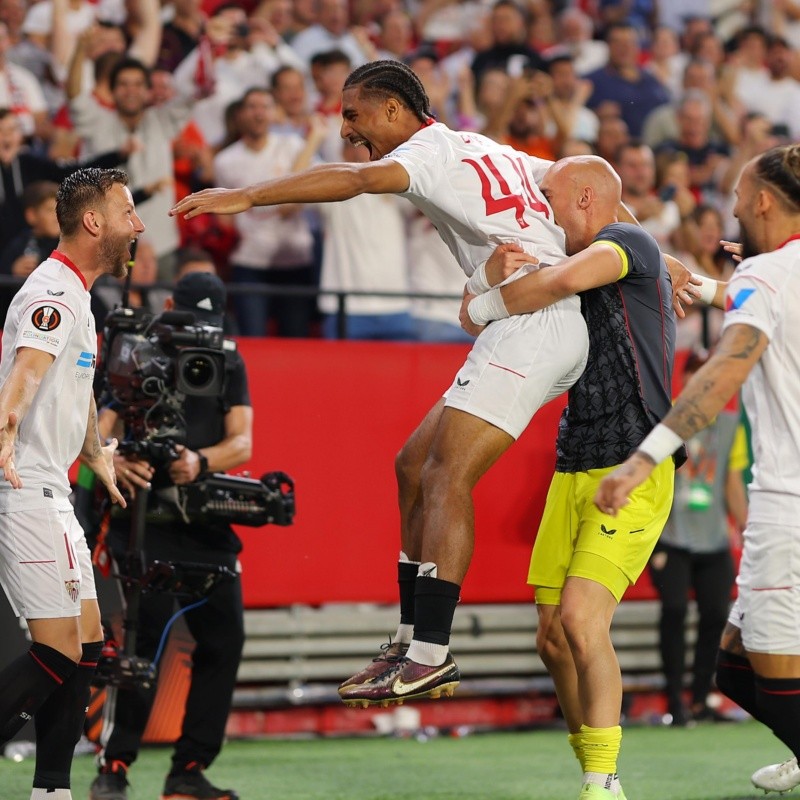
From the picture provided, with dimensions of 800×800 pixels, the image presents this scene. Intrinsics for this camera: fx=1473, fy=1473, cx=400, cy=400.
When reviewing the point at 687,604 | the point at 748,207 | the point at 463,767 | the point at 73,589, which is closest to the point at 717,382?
the point at 748,207

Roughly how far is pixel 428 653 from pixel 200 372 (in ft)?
6.95

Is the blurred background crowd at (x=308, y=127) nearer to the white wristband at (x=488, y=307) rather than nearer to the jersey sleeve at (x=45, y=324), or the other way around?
the jersey sleeve at (x=45, y=324)

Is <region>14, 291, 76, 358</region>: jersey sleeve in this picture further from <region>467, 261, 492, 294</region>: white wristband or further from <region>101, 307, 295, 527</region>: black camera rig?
<region>467, 261, 492, 294</region>: white wristband

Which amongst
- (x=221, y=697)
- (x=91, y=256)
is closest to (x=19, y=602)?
(x=91, y=256)

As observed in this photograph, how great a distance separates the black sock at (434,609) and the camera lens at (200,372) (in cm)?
188

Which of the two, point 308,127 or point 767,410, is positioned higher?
point 308,127

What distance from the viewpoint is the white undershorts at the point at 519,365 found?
571 cm

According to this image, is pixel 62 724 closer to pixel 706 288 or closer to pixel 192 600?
pixel 192 600

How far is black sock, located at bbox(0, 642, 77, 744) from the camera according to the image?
5621 mm

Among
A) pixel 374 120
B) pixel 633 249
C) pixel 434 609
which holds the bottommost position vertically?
pixel 434 609

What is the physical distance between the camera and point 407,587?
6.04m

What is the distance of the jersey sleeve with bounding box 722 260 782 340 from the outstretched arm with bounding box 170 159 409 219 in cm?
132

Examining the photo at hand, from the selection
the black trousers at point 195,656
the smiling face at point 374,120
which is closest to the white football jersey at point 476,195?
the smiling face at point 374,120

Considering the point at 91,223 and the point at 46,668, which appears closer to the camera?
the point at 46,668
